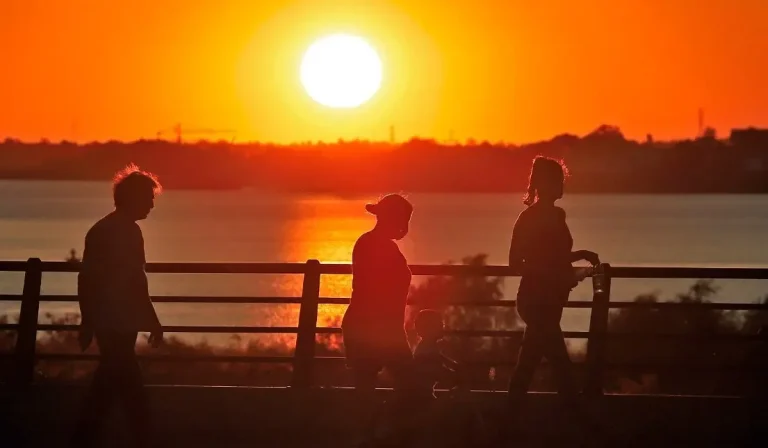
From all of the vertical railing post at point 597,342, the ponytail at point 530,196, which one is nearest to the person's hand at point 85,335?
the ponytail at point 530,196

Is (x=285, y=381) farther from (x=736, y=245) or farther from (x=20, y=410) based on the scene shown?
(x=736, y=245)

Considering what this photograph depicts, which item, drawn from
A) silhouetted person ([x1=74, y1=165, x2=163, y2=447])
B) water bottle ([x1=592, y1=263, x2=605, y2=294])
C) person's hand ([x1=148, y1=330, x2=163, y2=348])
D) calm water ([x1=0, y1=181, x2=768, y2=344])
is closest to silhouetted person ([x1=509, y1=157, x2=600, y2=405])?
water bottle ([x1=592, y1=263, x2=605, y2=294])

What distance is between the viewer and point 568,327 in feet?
247

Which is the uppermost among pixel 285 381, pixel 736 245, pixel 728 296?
pixel 736 245

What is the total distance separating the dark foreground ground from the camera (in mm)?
9500

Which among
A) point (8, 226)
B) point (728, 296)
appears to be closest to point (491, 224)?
point (8, 226)

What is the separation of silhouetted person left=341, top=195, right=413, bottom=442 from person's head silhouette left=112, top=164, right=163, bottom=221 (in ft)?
4.66

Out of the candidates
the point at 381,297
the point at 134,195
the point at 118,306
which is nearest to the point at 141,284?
the point at 118,306

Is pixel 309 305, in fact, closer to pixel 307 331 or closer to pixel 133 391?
pixel 307 331

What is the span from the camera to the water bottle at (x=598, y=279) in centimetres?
922

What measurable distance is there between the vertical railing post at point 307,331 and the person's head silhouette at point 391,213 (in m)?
2.71

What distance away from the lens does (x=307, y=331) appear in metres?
10.9

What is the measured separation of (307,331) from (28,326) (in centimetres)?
245

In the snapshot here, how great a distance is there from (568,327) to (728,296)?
79.6ft
